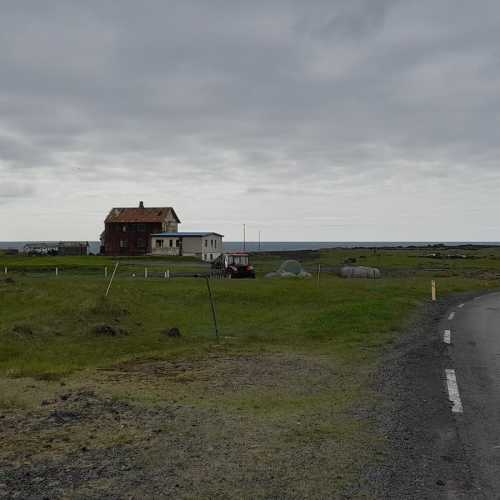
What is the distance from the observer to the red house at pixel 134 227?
3396 inches

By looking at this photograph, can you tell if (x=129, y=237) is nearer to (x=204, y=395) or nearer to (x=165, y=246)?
(x=165, y=246)

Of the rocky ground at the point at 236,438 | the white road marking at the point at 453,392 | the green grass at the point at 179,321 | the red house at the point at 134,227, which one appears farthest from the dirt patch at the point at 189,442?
the red house at the point at 134,227

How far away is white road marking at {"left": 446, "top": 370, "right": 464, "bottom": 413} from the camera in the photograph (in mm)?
8648

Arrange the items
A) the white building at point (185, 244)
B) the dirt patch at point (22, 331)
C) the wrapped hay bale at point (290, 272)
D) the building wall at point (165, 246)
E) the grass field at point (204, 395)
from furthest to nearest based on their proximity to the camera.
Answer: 1. the building wall at point (165, 246)
2. the white building at point (185, 244)
3. the wrapped hay bale at point (290, 272)
4. the dirt patch at point (22, 331)
5. the grass field at point (204, 395)

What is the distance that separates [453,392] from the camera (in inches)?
382

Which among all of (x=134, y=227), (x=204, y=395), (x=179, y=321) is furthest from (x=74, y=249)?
(x=204, y=395)

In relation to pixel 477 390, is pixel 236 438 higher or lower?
higher

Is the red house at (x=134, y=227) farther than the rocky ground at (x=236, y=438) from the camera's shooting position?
Yes

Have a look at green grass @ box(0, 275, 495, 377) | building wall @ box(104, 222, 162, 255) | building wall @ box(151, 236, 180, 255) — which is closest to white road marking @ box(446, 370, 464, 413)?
green grass @ box(0, 275, 495, 377)

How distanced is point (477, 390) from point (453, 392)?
1.76 feet

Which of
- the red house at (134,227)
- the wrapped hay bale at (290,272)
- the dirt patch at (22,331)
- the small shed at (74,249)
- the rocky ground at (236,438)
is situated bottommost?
the dirt patch at (22,331)

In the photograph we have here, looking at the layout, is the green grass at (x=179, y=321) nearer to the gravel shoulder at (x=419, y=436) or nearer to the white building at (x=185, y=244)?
the gravel shoulder at (x=419, y=436)

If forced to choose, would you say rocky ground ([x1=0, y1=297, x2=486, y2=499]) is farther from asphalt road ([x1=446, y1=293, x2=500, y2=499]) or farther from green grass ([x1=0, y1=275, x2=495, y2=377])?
green grass ([x1=0, y1=275, x2=495, y2=377])

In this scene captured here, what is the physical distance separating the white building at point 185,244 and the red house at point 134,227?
3342mm
